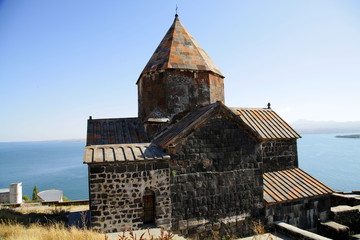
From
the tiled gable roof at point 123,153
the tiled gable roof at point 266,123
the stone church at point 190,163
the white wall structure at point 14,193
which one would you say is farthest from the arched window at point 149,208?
the white wall structure at point 14,193

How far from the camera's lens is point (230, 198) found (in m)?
7.07

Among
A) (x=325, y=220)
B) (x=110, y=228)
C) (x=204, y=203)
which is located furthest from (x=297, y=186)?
(x=110, y=228)

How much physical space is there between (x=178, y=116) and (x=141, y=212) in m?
3.52

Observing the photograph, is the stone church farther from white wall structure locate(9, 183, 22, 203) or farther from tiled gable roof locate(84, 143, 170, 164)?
white wall structure locate(9, 183, 22, 203)

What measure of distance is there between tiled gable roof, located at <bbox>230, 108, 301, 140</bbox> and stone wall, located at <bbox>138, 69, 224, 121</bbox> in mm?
1458

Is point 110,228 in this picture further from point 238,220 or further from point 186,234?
point 238,220

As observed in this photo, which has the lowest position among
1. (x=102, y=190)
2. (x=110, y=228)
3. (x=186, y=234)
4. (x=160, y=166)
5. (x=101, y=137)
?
(x=186, y=234)

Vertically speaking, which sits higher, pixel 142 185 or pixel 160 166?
pixel 160 166

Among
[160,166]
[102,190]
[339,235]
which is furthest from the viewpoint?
[339,235]

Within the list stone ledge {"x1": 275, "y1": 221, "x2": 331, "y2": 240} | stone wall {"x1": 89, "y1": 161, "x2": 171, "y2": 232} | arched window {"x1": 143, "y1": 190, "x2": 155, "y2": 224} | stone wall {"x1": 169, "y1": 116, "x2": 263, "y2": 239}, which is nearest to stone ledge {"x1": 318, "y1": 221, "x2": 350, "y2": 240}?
stone ledge {"x1": 275, "y1": 221, "x2": 331, "y2": 240}

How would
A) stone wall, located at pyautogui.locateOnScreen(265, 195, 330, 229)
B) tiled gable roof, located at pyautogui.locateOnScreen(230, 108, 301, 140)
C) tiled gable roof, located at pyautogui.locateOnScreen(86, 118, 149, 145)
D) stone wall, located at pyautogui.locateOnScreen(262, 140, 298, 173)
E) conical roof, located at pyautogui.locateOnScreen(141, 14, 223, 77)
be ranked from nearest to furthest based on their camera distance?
stone wall, located at pyautogui.locateOnScreen(265, 195, 330, 229)
tiled gable roof, located at pyautogui.locateOnScreen(86, 118, 149, 145)
conical roof, located at pyautogui.locateOnScreen(141, 14, 223, 77)
stone wall, located at pyautogui.locateOnScreen(262, 140, 298, 173)
tiled gable roof, located at pyautogui.locateOnScreen(230, 108, 301, 140)

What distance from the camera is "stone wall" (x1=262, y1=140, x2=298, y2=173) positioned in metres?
9.22

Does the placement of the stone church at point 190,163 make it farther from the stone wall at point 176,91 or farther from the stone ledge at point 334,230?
the stone ledge at point 334,230

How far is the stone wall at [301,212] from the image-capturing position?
7.69 meters
